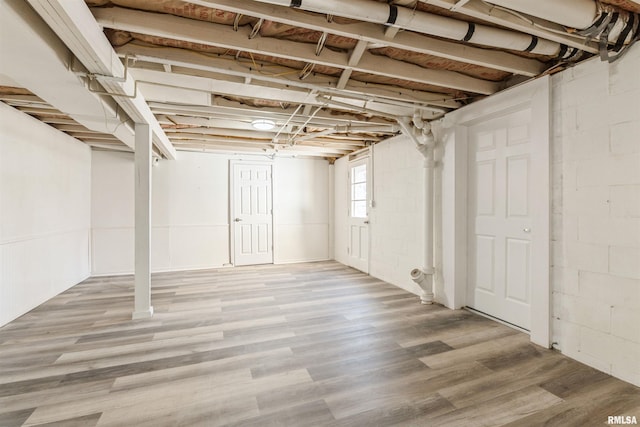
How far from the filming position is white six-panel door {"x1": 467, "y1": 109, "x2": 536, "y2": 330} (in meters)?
2.72

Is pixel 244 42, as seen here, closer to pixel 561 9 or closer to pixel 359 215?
pixel 561 9

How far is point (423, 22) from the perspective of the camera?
5.68 ft

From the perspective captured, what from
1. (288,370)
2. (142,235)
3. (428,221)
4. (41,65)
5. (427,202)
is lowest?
(288,370)

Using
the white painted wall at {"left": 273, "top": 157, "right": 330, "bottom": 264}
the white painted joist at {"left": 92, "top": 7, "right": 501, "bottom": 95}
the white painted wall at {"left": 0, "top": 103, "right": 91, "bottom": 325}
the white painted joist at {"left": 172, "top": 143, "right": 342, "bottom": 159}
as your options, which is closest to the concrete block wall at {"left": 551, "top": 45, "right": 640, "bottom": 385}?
the white painted joist at {"left": 92, "top": 7, "right": 501, "bottom": 95}

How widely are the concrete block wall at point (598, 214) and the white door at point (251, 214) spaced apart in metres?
4.81

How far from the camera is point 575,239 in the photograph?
7.25ft

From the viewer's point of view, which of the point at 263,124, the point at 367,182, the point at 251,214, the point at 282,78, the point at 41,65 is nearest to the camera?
the point at 41,65

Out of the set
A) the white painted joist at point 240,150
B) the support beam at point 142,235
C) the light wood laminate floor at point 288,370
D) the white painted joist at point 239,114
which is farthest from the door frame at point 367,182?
the support beam at point 142,235

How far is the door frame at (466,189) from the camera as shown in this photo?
2373 millimetres

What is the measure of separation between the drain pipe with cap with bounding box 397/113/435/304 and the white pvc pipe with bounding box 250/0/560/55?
1521 millimetres

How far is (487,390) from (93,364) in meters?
2.83

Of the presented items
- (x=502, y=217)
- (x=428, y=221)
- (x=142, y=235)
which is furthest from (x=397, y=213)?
(x=142, y=235)

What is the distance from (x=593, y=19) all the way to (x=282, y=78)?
209 cm

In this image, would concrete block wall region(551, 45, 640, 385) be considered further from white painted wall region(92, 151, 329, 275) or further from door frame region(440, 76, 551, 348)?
white painted wall region(92, 151, 329, 275)
